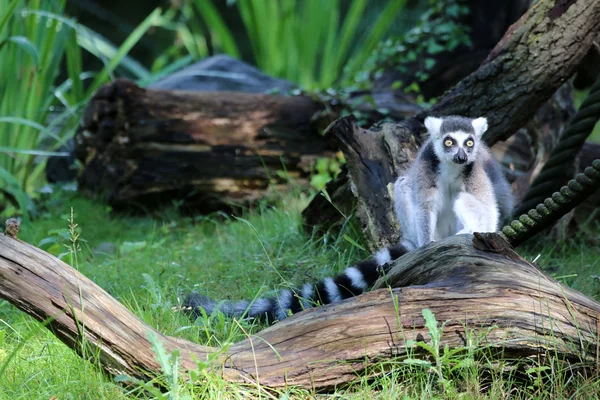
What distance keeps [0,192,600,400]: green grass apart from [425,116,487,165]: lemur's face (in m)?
0.82

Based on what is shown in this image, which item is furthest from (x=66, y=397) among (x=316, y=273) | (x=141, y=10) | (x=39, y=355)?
(x=141, y=10)

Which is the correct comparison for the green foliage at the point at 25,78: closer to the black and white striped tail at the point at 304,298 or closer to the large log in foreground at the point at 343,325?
the black and white striped tail at the point at 304,298

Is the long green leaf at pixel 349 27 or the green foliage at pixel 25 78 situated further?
the long green leaf at pixel 349 27

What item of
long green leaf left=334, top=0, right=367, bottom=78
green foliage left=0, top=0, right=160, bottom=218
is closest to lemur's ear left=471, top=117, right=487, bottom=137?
green foliage left=0, top=0, right=160, bottom=218

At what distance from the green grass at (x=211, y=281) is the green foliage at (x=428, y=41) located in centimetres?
196


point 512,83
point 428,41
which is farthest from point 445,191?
point 428,41

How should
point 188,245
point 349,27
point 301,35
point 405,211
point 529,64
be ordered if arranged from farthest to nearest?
point 301,35, point 349,27, point 188,245, point 529,64, point 405,211

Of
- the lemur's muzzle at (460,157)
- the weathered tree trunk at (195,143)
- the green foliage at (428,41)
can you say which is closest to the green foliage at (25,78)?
the weathered tree trunk at (195,143)

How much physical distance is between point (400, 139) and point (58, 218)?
3.13 meters

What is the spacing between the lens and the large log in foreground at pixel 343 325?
7.12 ft

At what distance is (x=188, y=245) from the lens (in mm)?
4688

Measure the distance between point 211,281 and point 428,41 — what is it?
3700mm

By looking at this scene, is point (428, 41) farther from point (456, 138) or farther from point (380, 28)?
point (456, 138)

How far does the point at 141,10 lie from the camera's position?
12797mm
